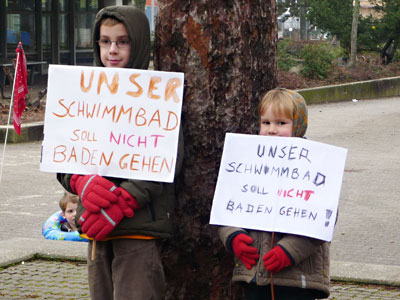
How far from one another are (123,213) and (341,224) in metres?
4.76

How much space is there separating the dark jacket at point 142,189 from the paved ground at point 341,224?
6.12ft

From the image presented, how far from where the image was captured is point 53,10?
92.1 feet

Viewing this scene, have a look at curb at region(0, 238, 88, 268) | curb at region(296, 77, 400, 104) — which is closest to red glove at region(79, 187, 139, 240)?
curb at region(0, 238, 88, 268)

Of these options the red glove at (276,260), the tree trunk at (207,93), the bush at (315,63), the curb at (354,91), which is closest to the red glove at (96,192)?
→ the tree trunk at (207,93)

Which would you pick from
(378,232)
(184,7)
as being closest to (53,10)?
(378,232)

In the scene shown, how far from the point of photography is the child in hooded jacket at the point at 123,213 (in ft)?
12.6

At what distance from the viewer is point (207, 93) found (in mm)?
4270

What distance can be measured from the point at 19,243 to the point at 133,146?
3.30 meters

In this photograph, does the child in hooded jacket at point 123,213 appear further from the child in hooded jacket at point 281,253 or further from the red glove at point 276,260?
the red glove at point 276,260

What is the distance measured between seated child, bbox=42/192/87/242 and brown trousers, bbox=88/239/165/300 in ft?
9.66

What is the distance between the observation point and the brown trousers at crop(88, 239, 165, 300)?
3.96 metres

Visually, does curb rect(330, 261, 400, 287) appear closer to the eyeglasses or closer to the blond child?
the blond child

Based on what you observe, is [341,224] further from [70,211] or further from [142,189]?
[142,189]

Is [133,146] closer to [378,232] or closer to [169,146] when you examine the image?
[169,146]
